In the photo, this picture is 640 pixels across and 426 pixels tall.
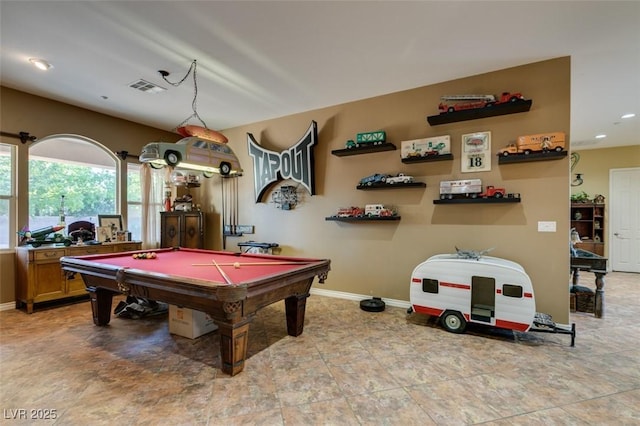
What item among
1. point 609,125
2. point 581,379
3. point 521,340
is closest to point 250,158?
point 521,340

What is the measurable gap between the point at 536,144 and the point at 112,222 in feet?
21.4

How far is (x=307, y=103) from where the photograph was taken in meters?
4.79

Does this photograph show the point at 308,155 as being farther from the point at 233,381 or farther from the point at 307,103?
the point at 233,381

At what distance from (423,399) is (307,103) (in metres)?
4.25

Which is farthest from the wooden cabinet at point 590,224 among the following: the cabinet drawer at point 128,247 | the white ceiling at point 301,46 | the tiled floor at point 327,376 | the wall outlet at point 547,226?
the cabinet drawer at point 128,247

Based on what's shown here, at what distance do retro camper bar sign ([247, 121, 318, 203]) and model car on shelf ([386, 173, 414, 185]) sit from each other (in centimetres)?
137

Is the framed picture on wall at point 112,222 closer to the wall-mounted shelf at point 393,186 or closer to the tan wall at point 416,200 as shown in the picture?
the tan wall at point 416,200

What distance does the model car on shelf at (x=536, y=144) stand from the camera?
3301 mm

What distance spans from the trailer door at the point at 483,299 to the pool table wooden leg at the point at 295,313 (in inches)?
73.8

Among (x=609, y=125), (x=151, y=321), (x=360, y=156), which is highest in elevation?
(x=609, y=125)

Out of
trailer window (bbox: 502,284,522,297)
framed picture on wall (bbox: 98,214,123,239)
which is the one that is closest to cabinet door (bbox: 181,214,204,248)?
framed picture on wall (bbox: 98,214,123,239)

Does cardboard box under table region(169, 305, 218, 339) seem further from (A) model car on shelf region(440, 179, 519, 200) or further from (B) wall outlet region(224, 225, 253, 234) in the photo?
(A) model car on shelf region(440, 179, 519, 200)

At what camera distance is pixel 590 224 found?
736 centimetres

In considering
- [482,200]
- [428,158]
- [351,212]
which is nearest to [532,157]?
[482,200]
